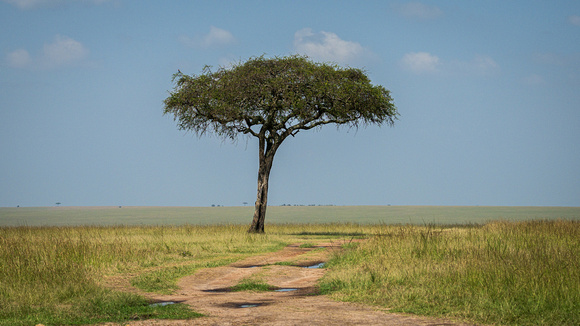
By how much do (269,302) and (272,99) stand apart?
1982cm

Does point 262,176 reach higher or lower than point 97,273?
higher

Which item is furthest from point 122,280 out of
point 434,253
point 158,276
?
point 434,253

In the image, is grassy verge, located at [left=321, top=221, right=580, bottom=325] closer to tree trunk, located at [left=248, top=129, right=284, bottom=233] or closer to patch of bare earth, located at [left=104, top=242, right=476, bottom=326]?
patch of bare earth, located at [left=104, top=242, right=476, bottom=326]

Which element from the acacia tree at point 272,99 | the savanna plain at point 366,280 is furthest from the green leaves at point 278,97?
the savanna plain at point 366,280

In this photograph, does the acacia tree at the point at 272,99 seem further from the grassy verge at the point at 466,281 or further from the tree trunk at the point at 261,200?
the grassy verge at the point at 466,281

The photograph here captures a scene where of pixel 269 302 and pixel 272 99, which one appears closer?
pixel 269 302

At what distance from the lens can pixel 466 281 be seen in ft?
39.0

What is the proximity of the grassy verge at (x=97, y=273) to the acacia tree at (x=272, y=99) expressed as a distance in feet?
24.4

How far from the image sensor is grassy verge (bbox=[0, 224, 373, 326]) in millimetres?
9984

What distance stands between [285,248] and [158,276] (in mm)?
8257

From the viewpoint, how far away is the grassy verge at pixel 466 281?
9.94m

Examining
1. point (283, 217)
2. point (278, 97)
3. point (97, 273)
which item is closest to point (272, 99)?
point (278, 97)

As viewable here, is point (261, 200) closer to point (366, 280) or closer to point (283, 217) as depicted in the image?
point (366, 280)

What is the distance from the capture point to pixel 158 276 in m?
14.7
